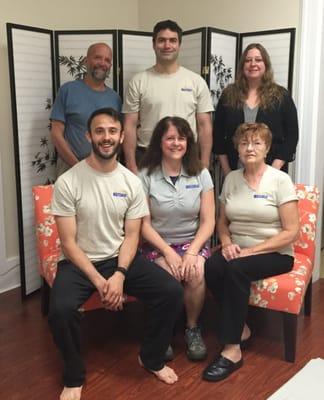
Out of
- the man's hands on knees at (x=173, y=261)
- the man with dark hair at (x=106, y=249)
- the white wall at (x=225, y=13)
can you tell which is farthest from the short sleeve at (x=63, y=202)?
the white wall at (x=225, y=13)

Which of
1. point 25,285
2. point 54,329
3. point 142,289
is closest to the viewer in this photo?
point 54,329

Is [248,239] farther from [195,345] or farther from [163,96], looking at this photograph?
[163,96]

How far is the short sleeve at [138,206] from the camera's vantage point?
2.29 metres

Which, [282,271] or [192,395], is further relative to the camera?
[282,271]

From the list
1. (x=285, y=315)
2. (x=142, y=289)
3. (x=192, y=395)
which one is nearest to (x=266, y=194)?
(x=285, y=315)

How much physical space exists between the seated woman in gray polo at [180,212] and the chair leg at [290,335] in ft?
1.26

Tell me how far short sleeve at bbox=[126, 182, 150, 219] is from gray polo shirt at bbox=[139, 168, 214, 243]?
0.13 meters

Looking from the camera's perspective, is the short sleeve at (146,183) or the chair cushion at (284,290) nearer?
the chair cushion at (284,290)

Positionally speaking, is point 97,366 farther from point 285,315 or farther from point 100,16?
point 100,16

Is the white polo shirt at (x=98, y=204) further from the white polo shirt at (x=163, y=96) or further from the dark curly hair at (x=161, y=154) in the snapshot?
the white polo shirt at (x=163, y=96)

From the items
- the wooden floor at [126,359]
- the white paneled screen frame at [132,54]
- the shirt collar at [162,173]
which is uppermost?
the white paneled screen frame at [132,54]

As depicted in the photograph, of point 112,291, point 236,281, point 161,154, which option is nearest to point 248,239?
point 236,281

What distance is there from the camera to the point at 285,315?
232 cm

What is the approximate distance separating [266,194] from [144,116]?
34.0 inches
